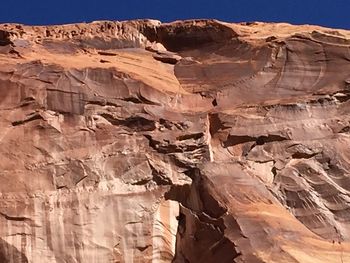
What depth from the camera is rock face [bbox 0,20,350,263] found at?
12.6 meters

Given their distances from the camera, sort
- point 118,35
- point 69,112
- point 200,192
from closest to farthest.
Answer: point 200,192
point 69,112
point 118,35

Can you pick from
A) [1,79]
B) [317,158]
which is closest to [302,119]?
[317,158]

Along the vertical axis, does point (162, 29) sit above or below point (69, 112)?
above

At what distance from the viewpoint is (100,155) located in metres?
13.4

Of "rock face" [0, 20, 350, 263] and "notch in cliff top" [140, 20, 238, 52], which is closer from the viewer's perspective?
"rock face" [0, 20, 350, 263]

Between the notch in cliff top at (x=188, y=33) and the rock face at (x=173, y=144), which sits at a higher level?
the notch in cliff top at (x=188, y=33)

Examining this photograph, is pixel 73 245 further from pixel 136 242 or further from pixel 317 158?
pixel 317 158

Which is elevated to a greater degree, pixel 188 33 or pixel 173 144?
pixel 188 33

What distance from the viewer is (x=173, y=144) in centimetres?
1364

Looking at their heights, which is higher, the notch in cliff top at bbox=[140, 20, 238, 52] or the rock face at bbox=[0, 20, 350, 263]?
the notch in cliff top at bbox=[140, 20, 238, 52]

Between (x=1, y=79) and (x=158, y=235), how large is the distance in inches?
127

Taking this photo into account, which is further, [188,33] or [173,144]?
[188,33]

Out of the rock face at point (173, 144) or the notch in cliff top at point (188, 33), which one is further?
the notch in cliff top at point (188, 33)

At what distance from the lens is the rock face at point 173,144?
41.3 feet
